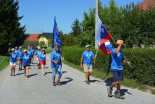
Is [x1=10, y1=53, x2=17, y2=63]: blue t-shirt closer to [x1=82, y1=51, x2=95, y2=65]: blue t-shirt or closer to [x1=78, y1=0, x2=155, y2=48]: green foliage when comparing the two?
[x1=82, y1=51, x2=95, y2=65]: blue t-shirt

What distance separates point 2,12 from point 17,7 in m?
4.51

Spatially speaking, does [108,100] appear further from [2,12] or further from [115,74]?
[2,12]

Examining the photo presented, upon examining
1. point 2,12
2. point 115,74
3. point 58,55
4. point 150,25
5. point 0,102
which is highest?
point 2,12

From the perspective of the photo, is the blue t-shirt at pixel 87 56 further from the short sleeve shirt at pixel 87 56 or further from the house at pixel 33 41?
the house at pixel 33 41

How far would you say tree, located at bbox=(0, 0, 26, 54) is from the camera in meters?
33.9

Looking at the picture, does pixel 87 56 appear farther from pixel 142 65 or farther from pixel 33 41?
pixel 33 41

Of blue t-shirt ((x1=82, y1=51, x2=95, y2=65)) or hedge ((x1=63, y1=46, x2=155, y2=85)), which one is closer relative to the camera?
hedge ((x1=63, y1=46, x2=155, y2=85))

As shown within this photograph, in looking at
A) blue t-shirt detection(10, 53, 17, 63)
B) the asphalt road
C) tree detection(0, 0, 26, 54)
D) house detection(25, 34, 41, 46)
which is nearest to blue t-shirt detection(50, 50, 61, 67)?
the asphalt road

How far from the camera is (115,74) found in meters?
6.55

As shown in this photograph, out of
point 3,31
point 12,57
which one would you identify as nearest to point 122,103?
point 12,57

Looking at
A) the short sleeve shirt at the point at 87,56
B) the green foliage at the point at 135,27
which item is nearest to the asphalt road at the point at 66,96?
the short sleeve shirt at the point at 87,56

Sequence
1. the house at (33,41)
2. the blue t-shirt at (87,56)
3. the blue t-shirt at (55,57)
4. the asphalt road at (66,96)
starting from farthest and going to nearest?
the house at (33,41)
the blue t-shirt at (87,56)
the blue t-shirt at (55,57)
the asphalt road at (66,96)

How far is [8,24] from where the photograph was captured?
35.8m

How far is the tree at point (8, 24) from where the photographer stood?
33906 millimetres
